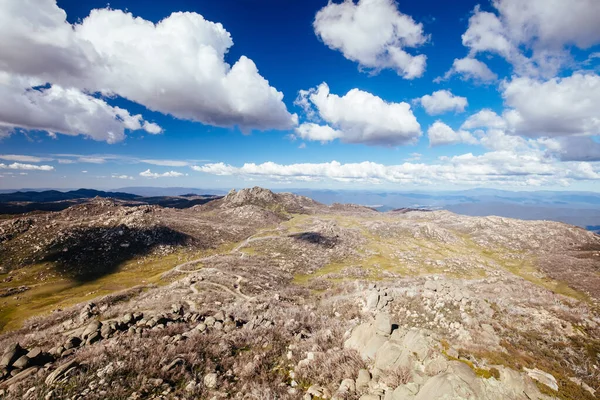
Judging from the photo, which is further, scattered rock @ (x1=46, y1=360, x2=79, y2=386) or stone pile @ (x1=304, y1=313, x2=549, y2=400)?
scattered rock @ (x1=46, y1=360, x2=79, y2=386)

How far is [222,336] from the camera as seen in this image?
1686 centimetres

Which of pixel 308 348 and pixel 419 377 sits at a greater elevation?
pixel 419 377

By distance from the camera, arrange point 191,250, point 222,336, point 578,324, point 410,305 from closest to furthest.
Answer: point 222,336 < point 578,324 < point 410,305 < point 191,250

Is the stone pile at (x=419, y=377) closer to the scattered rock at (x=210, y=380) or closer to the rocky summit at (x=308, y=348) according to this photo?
the rocky summit at (x=308, y=348)

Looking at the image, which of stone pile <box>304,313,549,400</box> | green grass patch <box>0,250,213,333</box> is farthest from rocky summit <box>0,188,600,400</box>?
green grass patch <box>0,250,213,333</box>

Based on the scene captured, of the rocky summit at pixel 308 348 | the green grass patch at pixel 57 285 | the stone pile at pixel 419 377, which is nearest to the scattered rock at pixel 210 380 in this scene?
the rocky summit at pixel 308 348

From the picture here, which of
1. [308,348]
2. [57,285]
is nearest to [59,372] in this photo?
[308,348]

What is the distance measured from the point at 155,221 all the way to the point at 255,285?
8859 cm

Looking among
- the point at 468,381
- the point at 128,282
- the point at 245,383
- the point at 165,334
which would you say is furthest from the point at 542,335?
the point at 128,282

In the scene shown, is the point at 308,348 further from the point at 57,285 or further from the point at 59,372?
the point at 57,285

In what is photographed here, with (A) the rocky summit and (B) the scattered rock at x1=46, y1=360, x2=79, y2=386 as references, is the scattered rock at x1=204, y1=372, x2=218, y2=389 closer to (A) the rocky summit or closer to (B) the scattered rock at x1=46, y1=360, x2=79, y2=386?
(A) the rocky summit

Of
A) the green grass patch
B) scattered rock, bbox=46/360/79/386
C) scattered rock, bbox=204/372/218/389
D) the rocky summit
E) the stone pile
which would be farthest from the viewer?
the green grass patch

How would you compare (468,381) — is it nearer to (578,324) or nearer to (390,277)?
(578,324)

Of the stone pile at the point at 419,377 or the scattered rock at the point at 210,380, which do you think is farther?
the scattered rock at the point at 210,380
